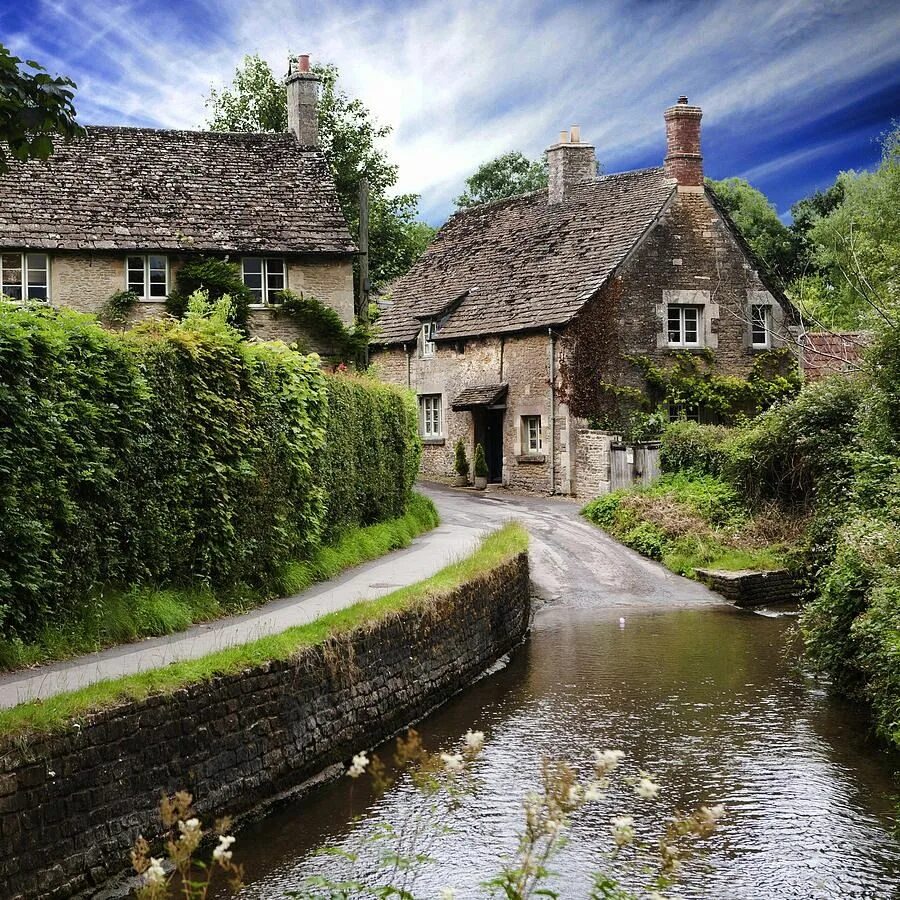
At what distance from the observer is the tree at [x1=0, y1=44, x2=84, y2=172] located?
704 centimetres

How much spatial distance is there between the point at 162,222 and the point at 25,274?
3.66 meters

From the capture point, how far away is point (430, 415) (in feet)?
135

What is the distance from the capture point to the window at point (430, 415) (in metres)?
40.7

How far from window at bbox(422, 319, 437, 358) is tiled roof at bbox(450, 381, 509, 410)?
2.68 metres

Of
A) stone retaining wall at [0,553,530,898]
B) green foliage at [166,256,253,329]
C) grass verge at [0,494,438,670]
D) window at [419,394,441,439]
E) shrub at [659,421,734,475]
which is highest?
green foliage at [166,256,253,329]

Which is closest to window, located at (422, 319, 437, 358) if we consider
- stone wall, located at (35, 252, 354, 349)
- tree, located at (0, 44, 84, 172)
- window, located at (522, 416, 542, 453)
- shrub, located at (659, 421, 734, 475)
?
window, located at (522, 416, 542, 453)

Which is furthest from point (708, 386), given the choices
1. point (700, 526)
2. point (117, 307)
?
point (117, 307)

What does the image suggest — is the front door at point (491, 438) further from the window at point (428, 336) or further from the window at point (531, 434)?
the window at point (428, 336)

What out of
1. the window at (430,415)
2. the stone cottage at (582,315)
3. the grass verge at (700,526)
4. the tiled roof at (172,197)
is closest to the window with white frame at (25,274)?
the tiled roof at (172,197)

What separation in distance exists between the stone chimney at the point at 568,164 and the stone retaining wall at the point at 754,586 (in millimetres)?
20864

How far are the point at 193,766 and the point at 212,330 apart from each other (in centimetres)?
698

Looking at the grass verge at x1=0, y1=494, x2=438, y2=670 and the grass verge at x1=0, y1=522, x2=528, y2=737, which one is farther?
the grass verge at x1=0, y1=494, x2=438, y2=670

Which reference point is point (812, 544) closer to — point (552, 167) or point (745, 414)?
point (745, 414)

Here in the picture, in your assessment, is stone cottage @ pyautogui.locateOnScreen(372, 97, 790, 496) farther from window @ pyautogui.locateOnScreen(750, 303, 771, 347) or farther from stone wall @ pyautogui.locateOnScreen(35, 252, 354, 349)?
stone wall @ pyautogui.locateOnScreen(35, 252, 354, 349)
